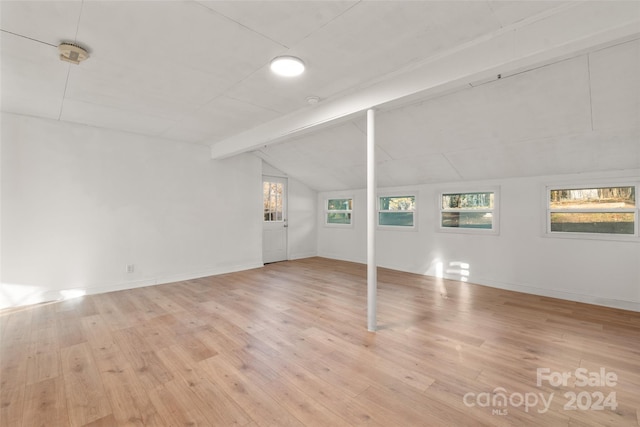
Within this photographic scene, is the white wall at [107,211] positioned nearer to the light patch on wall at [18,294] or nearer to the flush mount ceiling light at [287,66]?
the light patch on wall at [18,294]

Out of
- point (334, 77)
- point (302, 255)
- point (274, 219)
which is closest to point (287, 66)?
point (334, 77)

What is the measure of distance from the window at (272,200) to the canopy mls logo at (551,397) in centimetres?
568

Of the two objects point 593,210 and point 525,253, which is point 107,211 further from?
point 593,210

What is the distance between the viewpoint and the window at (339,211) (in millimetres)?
7434

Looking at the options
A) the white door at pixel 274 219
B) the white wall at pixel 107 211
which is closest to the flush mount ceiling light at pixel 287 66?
the white wall at pixel 107 211

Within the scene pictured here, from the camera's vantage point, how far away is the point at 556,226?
4.32m

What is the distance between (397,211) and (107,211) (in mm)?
5410

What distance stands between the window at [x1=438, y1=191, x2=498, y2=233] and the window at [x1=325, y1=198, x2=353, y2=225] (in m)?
2.41

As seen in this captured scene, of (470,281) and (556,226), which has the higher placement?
(556,226)

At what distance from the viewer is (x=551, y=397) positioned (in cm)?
197

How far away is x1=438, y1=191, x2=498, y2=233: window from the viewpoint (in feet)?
16.2

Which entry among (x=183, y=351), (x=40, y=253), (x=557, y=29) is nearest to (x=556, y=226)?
(x=557, y=29)

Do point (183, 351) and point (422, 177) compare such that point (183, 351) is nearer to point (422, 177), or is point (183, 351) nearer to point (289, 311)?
point (289, 311)

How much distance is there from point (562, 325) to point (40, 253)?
6.73 metres
